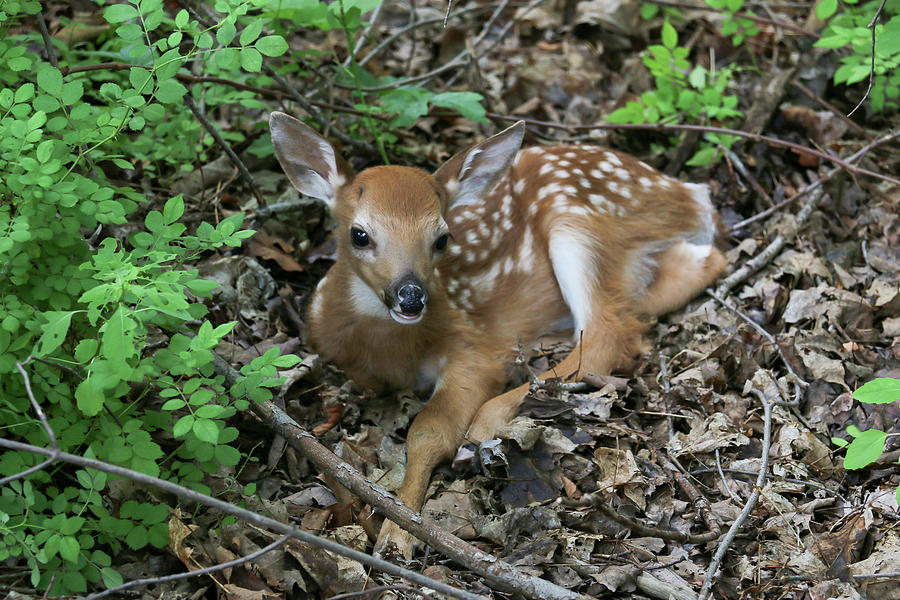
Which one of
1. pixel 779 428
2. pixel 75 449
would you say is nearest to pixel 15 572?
pixel 75 449

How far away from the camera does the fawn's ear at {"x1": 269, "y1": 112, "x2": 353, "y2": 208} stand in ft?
11.6

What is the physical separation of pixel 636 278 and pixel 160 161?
2.60m

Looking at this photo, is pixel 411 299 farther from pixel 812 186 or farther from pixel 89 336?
pixel 812 186

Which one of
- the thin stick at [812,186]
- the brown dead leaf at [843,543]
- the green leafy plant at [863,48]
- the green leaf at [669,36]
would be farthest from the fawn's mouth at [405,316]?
the green leaf at [669,36]

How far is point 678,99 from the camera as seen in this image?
506cm

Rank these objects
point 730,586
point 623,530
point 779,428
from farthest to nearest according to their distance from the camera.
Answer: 1. point 779,428
2. point 623,530
3. point 730,586

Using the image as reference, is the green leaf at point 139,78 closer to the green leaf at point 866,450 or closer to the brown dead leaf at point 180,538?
the brown dead leaf at point 180,538

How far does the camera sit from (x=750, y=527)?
9.85ft

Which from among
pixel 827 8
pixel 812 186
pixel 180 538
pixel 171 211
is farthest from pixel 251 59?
pixel 812 186

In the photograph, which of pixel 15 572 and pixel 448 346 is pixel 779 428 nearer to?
pixel 448 346

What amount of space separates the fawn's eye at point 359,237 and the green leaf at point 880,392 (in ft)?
6.34

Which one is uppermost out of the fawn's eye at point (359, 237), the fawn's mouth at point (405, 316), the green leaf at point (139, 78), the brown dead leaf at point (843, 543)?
the green leaf at point (139, 78)

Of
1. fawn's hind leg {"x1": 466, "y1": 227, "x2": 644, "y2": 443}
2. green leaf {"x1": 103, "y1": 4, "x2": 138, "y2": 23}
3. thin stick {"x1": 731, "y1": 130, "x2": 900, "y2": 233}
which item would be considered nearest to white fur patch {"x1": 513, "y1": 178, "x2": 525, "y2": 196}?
fawn's hind leg {"x1": 466, "y1": 227, "x2": 644, "y2": 443}

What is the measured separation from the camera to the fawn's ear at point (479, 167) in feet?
12.1
